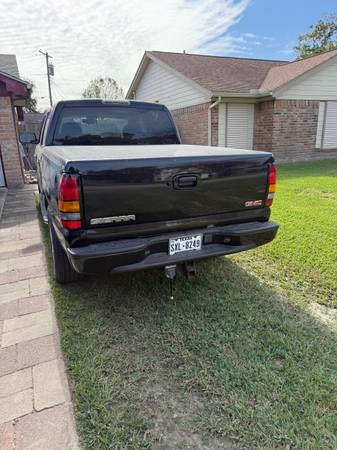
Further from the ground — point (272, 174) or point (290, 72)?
point (290, 72)

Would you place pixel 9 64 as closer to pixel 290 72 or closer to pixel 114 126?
pixel 114 126

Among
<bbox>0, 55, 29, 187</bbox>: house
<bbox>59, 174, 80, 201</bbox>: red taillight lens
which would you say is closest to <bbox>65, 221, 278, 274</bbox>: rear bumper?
<bbox>59, 174, 80, 201</bbox>: red taillight lens

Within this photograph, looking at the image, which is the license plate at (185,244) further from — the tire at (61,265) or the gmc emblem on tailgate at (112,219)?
the tire at (61,265)

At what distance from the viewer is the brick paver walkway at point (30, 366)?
5.46 feet

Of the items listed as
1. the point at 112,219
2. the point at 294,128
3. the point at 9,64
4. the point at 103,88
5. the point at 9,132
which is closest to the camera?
the point at 112,219

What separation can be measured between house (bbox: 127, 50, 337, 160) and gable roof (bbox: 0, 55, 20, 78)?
6374 millimetres

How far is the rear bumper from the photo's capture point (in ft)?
7.31

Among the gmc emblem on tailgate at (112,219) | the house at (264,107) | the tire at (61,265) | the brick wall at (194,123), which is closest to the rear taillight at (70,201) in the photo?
the gmc emblem on tailgate at (112,219)

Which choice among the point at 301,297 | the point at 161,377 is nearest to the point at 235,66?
the point at 301,297

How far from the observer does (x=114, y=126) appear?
418cm

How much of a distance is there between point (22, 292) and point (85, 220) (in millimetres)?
1483

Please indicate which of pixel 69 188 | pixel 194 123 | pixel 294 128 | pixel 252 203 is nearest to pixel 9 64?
pixel 194 123

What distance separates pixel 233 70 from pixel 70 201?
49.3 feet

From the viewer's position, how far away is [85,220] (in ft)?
7.19
